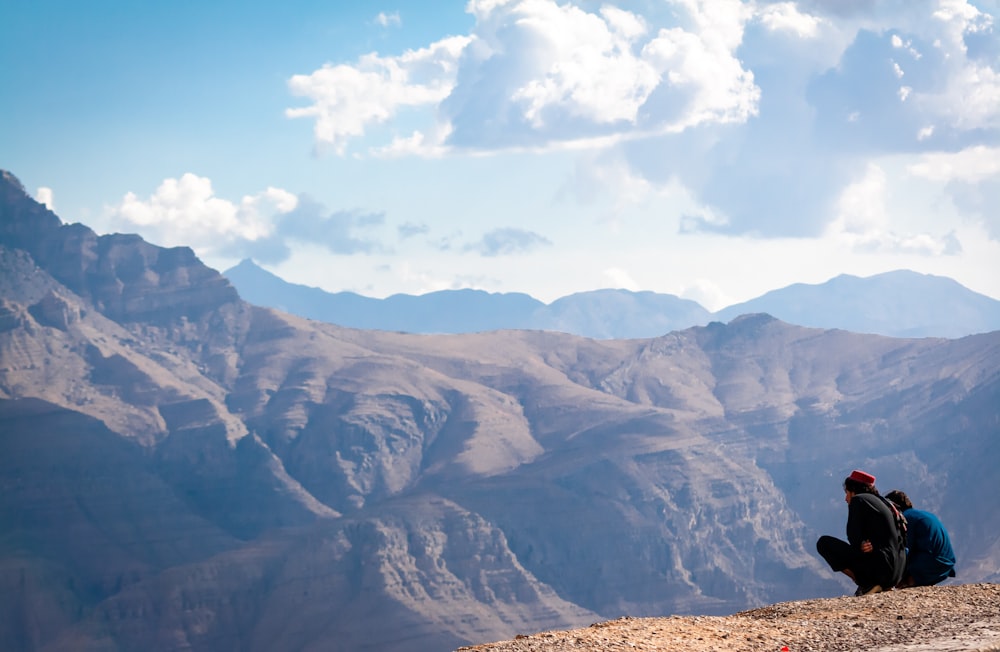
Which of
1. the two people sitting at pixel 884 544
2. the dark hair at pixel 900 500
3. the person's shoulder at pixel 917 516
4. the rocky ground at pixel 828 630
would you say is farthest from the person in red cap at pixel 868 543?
the dark hair at pixel 900 500

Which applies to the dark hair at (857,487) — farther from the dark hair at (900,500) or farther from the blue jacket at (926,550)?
the blue jacket at (926,550)

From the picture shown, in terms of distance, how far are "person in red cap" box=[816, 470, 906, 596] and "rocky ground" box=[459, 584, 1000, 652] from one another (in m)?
0.46

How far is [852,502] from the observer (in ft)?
86.1

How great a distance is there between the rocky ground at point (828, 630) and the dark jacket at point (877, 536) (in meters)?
0.53

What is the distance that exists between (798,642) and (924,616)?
3052mm

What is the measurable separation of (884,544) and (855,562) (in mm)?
760

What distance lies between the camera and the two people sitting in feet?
85.7

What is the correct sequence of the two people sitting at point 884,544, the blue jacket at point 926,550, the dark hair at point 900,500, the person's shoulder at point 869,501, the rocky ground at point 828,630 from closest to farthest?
the rocky ground at point 828,630
the person's shoulder at point 869,501
the two people sitting at point 884,544
the blue jacket at point 926,550
the dark hair at point 900,500

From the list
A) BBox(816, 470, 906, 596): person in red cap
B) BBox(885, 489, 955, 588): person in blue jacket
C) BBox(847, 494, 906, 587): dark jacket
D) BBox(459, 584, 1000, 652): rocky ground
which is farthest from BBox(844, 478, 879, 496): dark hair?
BBox(459, 584, 1000, 652): rocky ground

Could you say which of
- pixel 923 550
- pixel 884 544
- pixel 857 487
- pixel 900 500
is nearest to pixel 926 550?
pixel 923 550

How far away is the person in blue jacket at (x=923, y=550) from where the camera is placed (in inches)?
1107

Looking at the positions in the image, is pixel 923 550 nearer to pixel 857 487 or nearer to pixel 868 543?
pixel 868 543

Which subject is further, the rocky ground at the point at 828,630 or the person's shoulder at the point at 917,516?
the person's shoulder at the point at 917,516

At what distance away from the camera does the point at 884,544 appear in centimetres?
2645
